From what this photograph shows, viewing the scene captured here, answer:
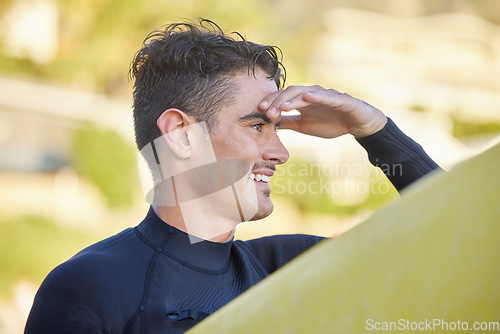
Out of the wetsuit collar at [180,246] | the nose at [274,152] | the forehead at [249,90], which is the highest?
the forehead at [249,90]

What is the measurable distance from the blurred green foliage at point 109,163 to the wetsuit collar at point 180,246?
10585mm

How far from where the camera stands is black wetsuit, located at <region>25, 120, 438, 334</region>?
4.50 feet

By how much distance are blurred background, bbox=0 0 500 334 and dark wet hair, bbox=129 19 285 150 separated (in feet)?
7.48

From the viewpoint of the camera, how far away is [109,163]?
11.9m

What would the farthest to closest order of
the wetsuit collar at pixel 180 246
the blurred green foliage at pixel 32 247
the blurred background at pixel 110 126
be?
1. the blurred background at pixel 110 126
2. the blurred green foliage at pixel 32 247
3. the wetsuit collar at pixel 180 246

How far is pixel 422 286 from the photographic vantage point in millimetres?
886

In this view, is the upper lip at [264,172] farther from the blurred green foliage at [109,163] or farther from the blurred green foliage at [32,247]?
the blurred green foliage at [109,163]

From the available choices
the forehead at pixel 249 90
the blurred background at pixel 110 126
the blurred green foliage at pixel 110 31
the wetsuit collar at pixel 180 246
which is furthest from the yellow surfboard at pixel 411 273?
the blurred green foliage at pixel 110 31

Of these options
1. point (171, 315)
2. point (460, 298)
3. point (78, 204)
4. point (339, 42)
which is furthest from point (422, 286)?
point (339, 42)

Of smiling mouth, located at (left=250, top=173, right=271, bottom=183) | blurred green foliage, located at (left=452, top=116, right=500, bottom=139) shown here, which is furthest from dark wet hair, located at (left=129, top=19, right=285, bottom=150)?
blurred green foliage, located at (left=452, top=116, right=500, bottom=139)

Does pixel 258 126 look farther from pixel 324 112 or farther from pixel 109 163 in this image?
pixel 109 163

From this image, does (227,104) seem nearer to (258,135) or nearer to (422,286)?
(258,135)

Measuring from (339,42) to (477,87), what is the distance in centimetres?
678

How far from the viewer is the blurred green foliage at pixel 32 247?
803 centimetres
